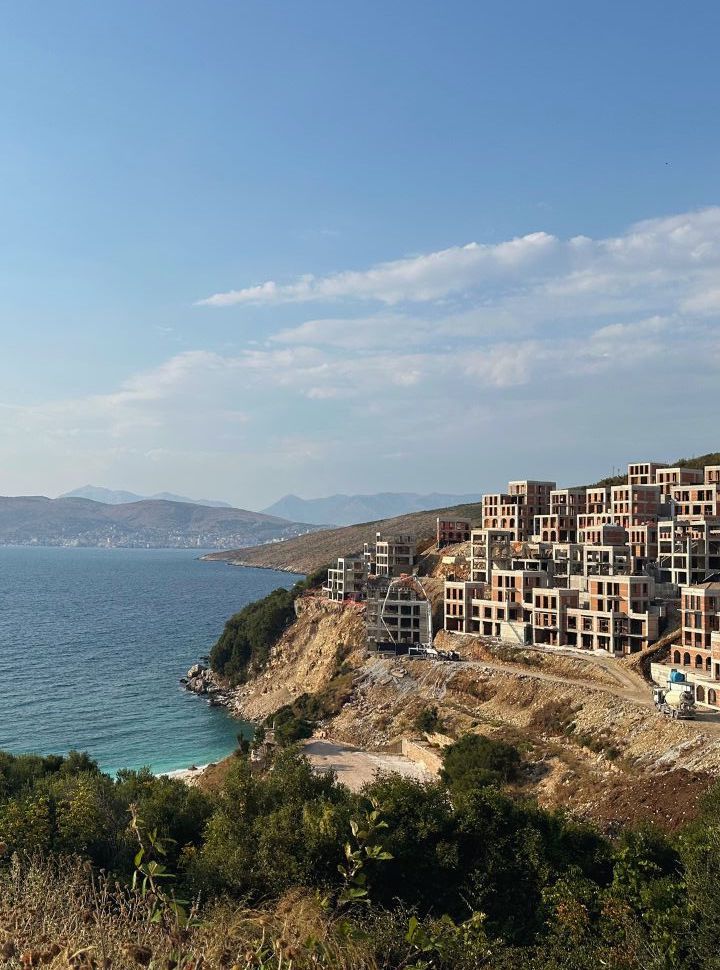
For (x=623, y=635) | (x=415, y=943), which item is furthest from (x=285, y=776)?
(x=623, y=635)

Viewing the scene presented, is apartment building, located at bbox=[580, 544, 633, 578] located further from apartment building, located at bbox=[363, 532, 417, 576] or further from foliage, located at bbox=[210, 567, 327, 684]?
foliage, located at bbox=[210, 567, 327, 684]

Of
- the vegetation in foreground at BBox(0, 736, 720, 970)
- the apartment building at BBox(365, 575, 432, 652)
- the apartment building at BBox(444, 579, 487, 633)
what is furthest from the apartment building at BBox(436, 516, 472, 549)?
the vegetation in foreground at BBox(0, 736, 720, 970)

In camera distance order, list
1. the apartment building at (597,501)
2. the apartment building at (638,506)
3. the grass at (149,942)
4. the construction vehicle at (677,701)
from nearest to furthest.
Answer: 1. the grass at (149,942)
2. the construction vehicle at (677,701)
3. the apartment building at (638,506)
4. the apartment building at (597,501)

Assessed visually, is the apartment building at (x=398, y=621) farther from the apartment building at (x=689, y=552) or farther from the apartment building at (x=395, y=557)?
the apartment building at (x=689, y=552)

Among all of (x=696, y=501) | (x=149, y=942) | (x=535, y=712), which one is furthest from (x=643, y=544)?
(x=149, y=942)

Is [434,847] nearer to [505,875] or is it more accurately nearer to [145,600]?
[505,875]

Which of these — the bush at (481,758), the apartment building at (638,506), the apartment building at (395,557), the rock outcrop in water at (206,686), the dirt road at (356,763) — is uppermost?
the apartment building at (638,506)

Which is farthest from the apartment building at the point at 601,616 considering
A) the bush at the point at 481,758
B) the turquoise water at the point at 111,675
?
the turquoise water at the point at 111,675

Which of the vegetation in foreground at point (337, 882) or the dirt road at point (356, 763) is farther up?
the vegetation in foreground at point (337, 882)
